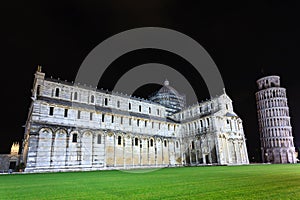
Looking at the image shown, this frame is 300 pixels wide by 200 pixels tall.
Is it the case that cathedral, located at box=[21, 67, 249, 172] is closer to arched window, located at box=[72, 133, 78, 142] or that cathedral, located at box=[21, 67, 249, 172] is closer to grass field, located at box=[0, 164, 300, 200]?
arched window, located at box=[72, 133, 78, 142]

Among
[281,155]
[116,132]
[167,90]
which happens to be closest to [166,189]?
[116,132]

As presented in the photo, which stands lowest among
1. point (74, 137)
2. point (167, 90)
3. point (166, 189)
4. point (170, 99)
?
point (166, 189)

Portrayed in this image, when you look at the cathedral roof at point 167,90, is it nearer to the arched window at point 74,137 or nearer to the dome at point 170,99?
the dome at point 170,99

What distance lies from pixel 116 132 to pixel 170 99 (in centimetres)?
2758

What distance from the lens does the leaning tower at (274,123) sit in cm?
6009

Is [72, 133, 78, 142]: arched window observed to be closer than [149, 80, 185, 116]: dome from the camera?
Yes

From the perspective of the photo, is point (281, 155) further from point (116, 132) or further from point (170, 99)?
point (116, 132)

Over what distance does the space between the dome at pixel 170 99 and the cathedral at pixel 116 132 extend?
5692 millimetres

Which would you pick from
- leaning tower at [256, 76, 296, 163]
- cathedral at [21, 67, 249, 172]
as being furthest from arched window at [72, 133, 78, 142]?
leaning tower at [256, 76, 296, 163]

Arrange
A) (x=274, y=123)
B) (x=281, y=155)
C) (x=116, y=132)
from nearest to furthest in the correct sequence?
1. (x=116, y=132)
2. (x=281, y=155)
3. (x=274, y=123)

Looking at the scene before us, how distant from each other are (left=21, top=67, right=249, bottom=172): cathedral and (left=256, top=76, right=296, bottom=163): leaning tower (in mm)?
25254

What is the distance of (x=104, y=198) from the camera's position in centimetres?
726

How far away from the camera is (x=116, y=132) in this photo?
120 feet

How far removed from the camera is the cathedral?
2933 centimetres
